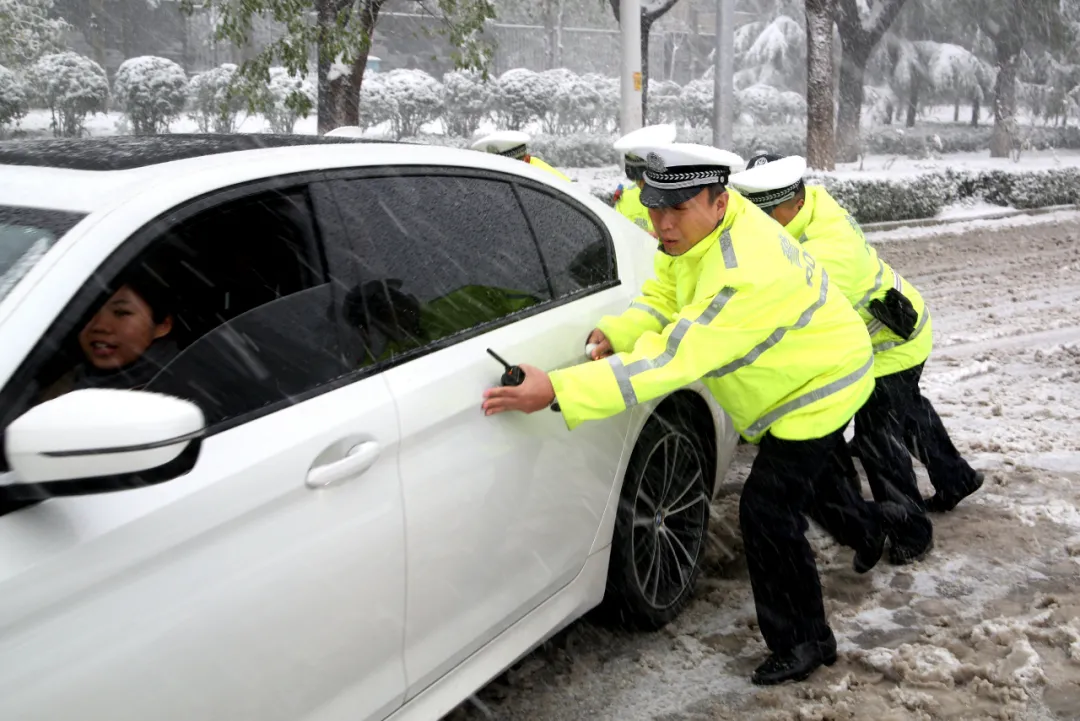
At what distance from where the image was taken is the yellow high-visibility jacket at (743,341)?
2936 mm

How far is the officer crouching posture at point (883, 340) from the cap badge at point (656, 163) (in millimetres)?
1187

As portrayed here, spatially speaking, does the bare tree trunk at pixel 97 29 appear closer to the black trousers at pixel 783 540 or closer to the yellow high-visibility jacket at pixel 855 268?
the yellow high-visibility jacket at pixel 855 268

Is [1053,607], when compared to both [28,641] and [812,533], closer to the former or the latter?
[812,533]

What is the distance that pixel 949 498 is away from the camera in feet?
16.0

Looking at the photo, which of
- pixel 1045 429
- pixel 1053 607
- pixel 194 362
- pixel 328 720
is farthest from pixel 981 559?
pixel 194 362

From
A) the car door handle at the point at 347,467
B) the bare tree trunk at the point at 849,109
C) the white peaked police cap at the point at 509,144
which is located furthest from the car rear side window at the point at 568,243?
the bare tree trunk at the point at 849,109

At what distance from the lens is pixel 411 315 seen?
2.70 meters

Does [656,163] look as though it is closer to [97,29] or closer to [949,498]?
[949,498]

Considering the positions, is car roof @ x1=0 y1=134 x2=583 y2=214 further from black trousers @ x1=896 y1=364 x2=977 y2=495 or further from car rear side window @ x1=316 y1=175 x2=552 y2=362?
black trousers @ x1=896 y1=364 x2=977 y2=495

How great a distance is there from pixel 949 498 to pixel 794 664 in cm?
176

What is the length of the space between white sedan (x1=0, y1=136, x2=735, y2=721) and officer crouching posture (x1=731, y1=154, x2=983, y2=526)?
121 centimetres

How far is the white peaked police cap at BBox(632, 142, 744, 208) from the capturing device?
3.05m

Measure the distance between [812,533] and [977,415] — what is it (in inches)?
84.6

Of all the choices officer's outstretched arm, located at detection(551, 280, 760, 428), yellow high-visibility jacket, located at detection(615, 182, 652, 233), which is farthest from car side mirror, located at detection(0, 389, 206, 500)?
yellow high-visibility jacket, located at detection(615, 182, 652, 233)
